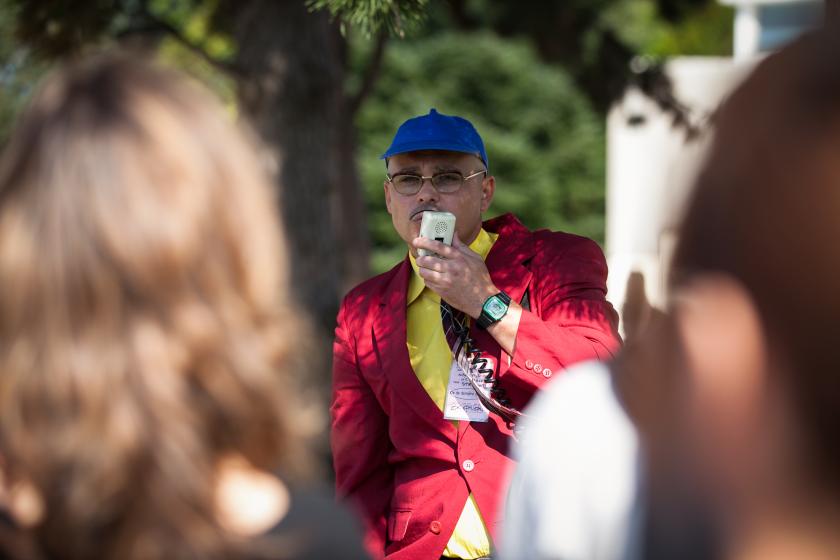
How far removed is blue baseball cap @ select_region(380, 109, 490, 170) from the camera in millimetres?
2598

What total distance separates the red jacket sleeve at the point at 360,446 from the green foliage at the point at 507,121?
14679 mm

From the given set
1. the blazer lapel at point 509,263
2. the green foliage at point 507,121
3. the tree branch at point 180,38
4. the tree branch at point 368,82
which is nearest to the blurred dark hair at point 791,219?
the blazer lapel at point 509,263

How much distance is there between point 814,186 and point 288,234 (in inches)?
179

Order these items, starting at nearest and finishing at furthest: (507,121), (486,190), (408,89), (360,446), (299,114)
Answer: (360,446), (486,190), (299,114), (408,89), (507,121)

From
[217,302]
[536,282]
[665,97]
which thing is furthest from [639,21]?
[217,302]

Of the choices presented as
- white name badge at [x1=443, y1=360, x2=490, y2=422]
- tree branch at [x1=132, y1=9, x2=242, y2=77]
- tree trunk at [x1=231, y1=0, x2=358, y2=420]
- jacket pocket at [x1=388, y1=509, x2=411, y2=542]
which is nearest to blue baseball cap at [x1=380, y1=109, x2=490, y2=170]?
white name badge at [x1=443, y1=360, x2=490, y2=422]

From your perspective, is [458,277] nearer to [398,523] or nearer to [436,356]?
[436,356]

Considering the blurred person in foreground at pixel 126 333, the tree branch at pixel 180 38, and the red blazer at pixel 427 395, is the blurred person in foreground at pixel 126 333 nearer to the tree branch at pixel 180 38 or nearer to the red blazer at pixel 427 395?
the red blazer at pixel 427 395

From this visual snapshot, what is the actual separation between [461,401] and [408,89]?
15768mm

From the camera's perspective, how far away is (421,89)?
59.1 feet

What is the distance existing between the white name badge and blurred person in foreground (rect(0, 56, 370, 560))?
4.06 feet

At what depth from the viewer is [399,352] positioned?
2.50 meters

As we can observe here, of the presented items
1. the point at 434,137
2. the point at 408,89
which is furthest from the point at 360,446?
the point at 408,89

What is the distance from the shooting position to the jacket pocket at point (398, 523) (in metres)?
2.43
